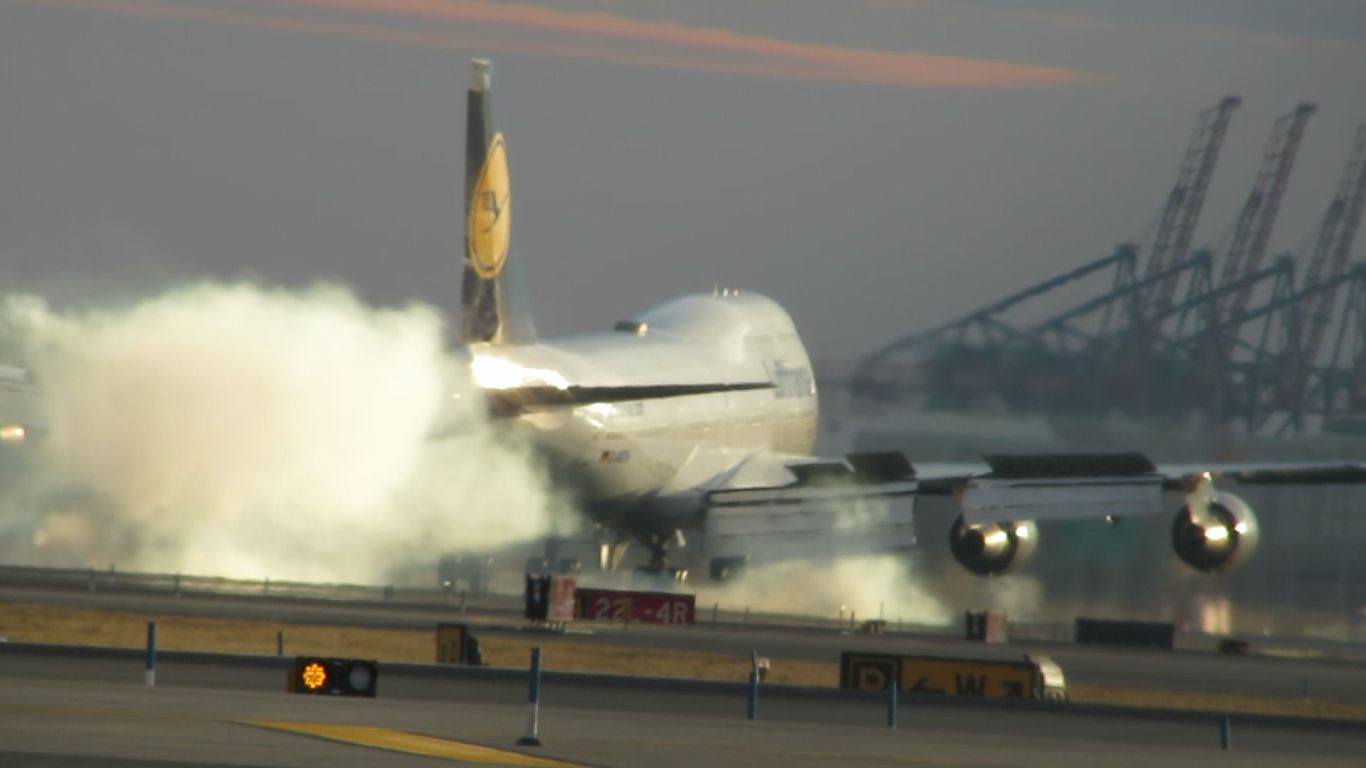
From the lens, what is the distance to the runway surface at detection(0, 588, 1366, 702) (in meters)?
46.4

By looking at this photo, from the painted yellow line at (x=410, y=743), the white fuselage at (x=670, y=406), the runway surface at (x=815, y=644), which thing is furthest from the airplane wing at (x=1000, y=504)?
the painted yellow line at (x=410, y=743)

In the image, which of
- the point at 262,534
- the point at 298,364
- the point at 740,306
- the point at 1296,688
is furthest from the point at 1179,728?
the point at 740,306

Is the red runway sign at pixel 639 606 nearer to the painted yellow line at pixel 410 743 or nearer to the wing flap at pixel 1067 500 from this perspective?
the wing flap at pixel 1067 500

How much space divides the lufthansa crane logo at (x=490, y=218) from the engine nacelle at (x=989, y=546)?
531 inches

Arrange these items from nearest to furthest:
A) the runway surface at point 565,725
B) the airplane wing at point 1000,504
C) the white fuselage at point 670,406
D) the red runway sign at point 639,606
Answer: the runway surface at point 565,725
the red runway sign at point 639,606
the white fuselage at point 670,406
the airplane wing at point 1000,504

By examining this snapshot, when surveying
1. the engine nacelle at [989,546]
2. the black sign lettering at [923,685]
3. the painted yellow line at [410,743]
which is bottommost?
the painted yellow line at [410,743]

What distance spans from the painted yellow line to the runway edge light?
391 centimetres

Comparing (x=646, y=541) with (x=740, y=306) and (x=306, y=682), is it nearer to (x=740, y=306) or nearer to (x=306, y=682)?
(x=740, y=306)

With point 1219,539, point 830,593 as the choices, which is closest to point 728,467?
point 830,593

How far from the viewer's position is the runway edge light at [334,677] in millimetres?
29453

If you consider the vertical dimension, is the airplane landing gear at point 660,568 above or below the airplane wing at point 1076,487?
below

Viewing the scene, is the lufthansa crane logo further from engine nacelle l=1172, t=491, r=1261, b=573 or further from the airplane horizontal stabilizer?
engine nacelle l=1172, t=491, r=1261, b=573

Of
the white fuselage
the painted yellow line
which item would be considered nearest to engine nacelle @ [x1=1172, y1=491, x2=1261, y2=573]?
the white fuselage

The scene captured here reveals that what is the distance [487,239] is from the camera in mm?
57250
